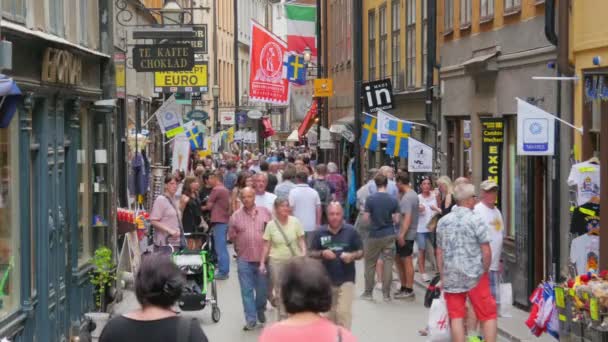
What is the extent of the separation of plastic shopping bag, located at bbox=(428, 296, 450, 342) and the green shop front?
334 cm

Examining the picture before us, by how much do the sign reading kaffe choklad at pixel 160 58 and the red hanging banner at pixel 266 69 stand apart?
54.9ft

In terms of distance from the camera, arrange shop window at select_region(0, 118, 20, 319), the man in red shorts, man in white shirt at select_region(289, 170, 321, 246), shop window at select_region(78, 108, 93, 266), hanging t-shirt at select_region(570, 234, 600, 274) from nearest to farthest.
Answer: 1. shop window at select_region(0, 118, 20, 319)
2. the man in red shorts
3. hanging t-shirt at select_region(570, 234, 600, 274)
4. shop window at select_region(78, 108, 93, 266)
5. man in white shirt at select_region(289, 170, 321, 246)

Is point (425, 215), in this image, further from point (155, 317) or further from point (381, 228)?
point (155, 317)

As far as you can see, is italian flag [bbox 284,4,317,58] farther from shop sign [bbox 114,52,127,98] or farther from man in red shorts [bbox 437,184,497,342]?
man in red shorts [bbox 437,184,497,342]

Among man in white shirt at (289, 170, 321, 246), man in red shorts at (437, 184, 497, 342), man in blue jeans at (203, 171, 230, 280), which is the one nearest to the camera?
man in red shorts at (437, 184, 497, 342)

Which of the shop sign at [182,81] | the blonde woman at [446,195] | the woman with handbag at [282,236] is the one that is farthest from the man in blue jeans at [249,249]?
the shop sign at [182,81]

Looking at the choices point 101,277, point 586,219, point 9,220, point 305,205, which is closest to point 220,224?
point 305,205

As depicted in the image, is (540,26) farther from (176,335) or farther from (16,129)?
(176,335)

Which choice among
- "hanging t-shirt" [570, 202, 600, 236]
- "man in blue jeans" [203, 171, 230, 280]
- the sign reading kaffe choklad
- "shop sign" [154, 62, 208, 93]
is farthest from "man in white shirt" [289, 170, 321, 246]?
"shop sign" [154, 62, 208, 93]

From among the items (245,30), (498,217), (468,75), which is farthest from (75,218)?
(245,30)

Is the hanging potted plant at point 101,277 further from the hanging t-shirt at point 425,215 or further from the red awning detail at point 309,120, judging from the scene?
the red awning detail at point 309,120

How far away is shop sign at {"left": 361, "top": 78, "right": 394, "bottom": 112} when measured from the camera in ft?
92.6

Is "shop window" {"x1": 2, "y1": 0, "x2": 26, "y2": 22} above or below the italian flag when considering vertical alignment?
below

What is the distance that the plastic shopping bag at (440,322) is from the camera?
1218cm
